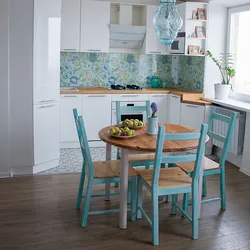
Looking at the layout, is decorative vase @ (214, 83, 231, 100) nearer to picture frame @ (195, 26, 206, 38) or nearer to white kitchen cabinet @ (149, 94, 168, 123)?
picture frame @ (195, 26, 206, 38)

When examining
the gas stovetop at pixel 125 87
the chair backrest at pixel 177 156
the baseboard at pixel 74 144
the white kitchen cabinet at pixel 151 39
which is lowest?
the baseboard at pixel 74 144

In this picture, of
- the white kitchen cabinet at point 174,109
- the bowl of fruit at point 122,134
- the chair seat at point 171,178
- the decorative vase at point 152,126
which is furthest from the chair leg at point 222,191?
the white kitchen cabinet at point 174,109

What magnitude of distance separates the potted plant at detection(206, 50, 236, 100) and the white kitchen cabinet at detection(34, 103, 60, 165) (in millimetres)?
2378

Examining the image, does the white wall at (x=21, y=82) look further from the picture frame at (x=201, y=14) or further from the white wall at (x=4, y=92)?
the picture frame at (x=201, y=14)

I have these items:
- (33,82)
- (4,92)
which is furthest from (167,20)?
(4,92)

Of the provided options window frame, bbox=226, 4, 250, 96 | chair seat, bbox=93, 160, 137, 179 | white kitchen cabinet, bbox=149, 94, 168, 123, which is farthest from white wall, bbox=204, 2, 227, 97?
chair seat, bbox=93, 160, 137, 179

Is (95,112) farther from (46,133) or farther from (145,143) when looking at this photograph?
(145,143)

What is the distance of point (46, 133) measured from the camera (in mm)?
4758

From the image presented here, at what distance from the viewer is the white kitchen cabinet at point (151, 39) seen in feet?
20.5

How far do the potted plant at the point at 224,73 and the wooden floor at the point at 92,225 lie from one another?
1827mm

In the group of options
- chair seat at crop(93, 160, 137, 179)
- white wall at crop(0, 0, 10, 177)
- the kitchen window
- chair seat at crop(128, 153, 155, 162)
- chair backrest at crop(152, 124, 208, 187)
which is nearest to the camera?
chair backrest at crop(152, 124, 208, 187)

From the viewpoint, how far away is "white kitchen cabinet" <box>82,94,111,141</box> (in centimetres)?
592

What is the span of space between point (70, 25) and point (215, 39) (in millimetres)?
2226

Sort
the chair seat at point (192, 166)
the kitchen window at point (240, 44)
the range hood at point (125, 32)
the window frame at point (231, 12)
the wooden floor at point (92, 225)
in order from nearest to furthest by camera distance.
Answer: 1. the wooden floor at point (92, 225)
2. the chair seat at point (192, 166)
3. the window frame at point (231, 12)
4. the kitchen window at point (240, 44)
5. the range hood at point (125, 32)
